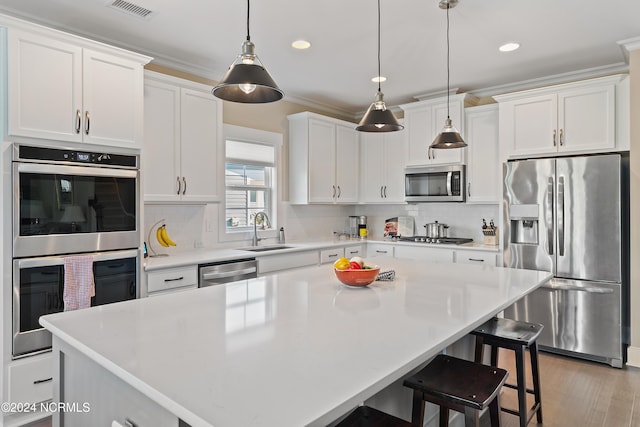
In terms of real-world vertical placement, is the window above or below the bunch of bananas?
Answer: above

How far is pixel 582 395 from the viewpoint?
9.39 feet

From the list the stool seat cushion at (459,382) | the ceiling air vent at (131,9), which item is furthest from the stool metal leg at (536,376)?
the ceiling air vent at (131,9)

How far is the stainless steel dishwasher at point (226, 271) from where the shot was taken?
10.8 feet

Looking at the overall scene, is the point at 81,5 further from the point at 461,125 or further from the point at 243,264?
the point at 461,125

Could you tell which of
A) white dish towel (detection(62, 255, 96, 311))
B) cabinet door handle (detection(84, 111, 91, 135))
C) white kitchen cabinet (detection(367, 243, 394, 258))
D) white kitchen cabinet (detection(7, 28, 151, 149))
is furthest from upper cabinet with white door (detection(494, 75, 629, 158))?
white dish towel (detection(62, 255, 96, 311))

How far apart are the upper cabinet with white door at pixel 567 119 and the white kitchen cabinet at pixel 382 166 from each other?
4.27ft

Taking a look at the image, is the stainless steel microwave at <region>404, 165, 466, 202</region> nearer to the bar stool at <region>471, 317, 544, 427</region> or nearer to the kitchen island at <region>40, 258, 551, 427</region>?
the bar stool at <region>471, 317, 544, 427</region>

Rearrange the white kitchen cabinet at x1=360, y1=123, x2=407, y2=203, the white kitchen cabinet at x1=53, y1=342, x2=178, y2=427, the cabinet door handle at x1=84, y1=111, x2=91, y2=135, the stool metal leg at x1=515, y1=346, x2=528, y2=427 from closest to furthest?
the white kitchen cabinet at x1=53, y1=342, x2=178, y2=427
the stool metal leg at x1=515, y1=346, x2=528, y2=427
the cabinet door handle at x1=84, y1=111, x2=91, y2=135
the white kitchen cabinet at x1=360, y1=123, x2=407, y2=203

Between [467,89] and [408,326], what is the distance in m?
3.82

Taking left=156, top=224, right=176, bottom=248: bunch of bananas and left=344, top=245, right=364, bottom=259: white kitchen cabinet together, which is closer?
left=156, top=224, right=176, bottom=248: bunch of bananas

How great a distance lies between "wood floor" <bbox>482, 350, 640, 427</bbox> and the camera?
2.53m

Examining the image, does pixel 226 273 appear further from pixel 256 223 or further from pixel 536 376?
pixel 536 376

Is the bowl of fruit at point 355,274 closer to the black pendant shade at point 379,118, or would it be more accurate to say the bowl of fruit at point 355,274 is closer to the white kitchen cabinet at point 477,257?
the black pendant shade at point 379,118

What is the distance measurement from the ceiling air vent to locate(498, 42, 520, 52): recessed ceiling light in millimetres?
2708
